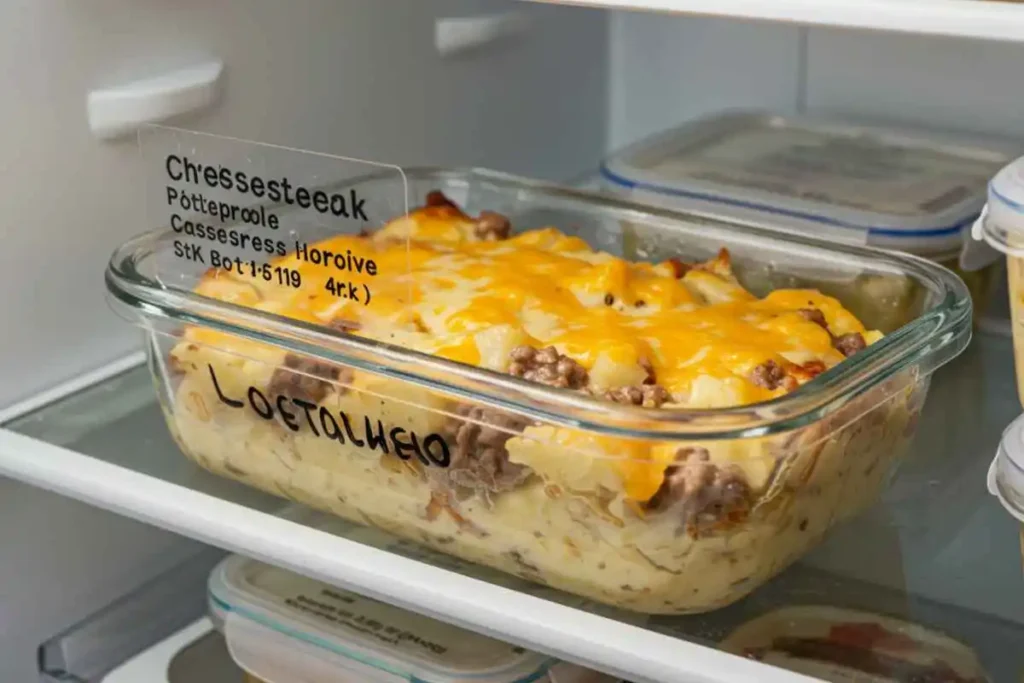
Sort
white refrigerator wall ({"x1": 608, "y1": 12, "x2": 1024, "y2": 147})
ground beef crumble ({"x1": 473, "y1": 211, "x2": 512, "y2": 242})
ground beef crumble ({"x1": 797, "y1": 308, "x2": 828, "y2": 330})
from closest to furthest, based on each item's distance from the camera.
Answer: ground beef crumble ({"x1": 797, "y1": 308, "x2": 828, "y2": 330}) → ground beef crumble ({"x1": 473, "y1": 211, "x2": 512, "y2": 242}) → white refrigerator wall ({"x1": 608, "y1": 12, "x2": 1024, "y2": 147})

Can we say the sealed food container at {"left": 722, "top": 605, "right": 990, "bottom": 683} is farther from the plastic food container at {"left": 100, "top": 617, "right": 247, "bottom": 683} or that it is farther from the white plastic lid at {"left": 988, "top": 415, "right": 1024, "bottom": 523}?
the plastic food container at {"left": 100, "top": 617, "right": 247, "bottom": 683}

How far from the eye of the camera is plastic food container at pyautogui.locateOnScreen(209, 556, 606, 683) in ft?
2.87

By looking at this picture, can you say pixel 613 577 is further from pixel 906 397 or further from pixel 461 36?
pixel 461 36

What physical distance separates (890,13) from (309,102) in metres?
0.57

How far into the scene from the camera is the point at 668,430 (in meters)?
0.67

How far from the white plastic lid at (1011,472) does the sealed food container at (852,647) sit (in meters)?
0.09

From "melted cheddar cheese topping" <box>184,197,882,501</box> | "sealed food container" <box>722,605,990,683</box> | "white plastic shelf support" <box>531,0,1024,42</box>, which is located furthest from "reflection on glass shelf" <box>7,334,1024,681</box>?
"white plastic shelf support" <box>531,0,1024,42</box>

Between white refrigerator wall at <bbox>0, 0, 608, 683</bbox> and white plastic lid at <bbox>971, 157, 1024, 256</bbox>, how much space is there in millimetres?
580

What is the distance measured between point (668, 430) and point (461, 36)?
0.61 meters

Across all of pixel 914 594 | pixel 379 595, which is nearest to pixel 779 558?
pixel 914 594

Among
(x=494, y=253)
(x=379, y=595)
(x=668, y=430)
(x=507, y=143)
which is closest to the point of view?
(x=668, y=430)

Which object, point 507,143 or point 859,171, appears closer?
point 859,171

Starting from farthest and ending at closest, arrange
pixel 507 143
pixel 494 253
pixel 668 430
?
pixel 507 143 < pixel 494 253 < pixel 668 430

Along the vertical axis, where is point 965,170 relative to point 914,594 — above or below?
above
